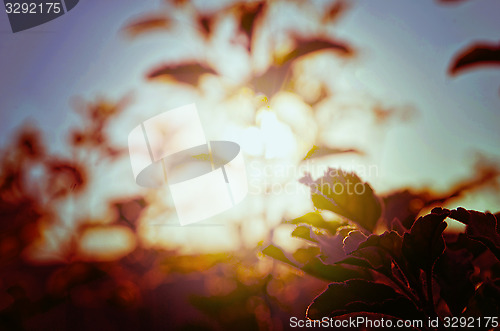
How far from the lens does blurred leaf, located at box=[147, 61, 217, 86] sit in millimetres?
1201

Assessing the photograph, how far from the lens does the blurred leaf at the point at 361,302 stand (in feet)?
1.35

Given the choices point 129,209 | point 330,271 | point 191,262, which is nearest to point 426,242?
point 330,271

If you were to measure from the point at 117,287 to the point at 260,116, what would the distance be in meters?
1.49

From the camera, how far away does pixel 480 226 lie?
0.38 metres

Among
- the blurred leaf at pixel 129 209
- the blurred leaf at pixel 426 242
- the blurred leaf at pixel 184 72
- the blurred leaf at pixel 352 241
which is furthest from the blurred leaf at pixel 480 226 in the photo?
the blurred leaf at pixel 129 209

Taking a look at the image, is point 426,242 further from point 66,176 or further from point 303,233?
point 66,176

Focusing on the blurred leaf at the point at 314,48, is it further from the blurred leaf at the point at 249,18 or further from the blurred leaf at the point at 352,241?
the blurred leaf at the point at 352,241

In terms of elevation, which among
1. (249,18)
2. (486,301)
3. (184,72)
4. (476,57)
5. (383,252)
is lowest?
(486,301)

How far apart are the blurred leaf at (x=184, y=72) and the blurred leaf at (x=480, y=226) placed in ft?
3.58

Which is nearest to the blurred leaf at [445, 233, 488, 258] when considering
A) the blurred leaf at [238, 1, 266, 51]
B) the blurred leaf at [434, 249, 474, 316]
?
the blurred leaf at [434, 249, 474, 316]

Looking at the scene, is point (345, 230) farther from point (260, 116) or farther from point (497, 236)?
point (260, 116)

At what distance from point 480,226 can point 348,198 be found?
182 mm

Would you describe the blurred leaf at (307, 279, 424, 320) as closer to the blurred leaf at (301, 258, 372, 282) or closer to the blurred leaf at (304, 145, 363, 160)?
the blurred leaf at (301, 258, 372, 282)

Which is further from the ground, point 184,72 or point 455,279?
point 184,72
